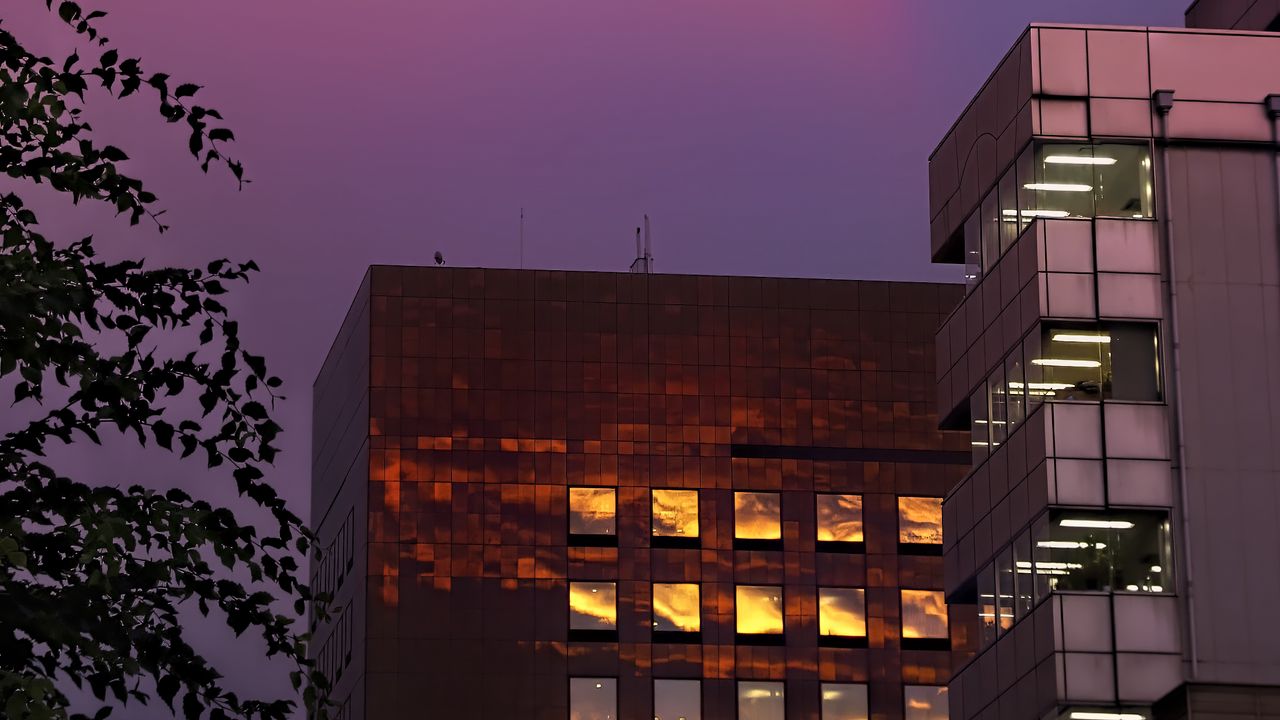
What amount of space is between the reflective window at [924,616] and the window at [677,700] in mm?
9545

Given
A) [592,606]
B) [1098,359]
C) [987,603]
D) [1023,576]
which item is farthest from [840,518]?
[1098,359]

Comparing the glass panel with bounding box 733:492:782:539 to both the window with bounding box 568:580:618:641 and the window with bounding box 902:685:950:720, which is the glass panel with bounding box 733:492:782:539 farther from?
the window with bounding box 902:685:950:720

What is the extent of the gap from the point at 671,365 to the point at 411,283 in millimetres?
11977

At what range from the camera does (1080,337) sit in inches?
1804

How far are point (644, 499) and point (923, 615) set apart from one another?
13.2m

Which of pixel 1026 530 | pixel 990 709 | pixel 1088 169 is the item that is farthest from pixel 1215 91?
pixel 990 709

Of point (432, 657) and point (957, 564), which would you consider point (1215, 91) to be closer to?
point (957, 564)

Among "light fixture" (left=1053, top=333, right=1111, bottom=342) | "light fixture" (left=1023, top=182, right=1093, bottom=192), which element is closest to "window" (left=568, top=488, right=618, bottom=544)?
"light fixture" (left=1023, top=182, right=1093, bottom=192)

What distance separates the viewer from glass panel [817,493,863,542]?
9644 centimetres

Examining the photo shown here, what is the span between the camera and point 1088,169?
46.8m

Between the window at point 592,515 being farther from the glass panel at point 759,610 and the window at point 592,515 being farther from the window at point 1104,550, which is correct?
the window at point 1104,550

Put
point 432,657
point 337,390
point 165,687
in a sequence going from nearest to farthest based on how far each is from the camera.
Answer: point 165,687 < point 432,657 < point 337,390

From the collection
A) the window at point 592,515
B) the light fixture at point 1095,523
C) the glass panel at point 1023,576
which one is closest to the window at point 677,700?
the window at point 592,515

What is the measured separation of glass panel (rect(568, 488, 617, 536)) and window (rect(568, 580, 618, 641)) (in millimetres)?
2392
